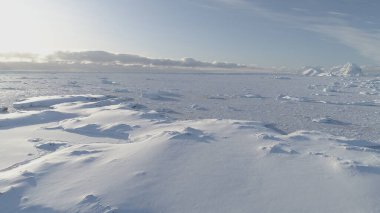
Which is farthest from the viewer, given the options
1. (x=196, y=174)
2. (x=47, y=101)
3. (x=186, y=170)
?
(x=47, y=101)

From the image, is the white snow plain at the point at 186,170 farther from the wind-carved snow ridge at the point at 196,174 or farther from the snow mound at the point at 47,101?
the snow mound at the point at 47,101

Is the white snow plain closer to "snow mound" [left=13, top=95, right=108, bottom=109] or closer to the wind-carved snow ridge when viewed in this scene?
the wind-carved snow ridge

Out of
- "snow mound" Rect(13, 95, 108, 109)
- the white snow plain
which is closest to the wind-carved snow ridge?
the white snow plain

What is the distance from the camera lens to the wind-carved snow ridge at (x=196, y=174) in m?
6.22

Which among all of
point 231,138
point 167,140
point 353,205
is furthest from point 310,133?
point 353,205

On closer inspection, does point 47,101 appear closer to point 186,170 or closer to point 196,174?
point 186,170

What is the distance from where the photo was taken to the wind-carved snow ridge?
6.22 metres

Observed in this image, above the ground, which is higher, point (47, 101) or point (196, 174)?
point (196, 174)

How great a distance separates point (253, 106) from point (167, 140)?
1336 centimetres

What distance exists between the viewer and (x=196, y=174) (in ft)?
24.3

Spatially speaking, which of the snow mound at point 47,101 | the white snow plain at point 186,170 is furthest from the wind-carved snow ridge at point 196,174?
the snow mound at point 47,101

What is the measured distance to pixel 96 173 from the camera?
25.0ft

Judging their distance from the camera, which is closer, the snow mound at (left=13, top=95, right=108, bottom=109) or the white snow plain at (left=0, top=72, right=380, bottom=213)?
the white snow plain at (left=0, top=72, right=380, bottom=213)

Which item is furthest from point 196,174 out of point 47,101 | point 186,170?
point 47,101
